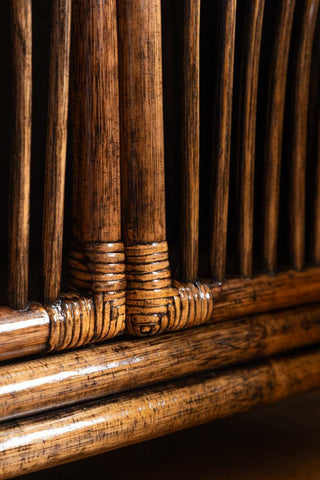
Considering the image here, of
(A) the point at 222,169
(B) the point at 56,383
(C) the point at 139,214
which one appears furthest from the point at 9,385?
(A) the point at 222,169

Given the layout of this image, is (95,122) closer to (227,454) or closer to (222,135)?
(222,135)

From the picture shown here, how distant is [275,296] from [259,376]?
10 cm

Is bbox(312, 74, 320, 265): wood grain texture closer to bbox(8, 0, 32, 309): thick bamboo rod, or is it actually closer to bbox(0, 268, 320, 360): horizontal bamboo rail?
bbox(0, 268, 320, 360): horizontal bamboo rail

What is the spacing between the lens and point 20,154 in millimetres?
631

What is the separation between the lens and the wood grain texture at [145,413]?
2.13 ft

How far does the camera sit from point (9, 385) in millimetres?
642

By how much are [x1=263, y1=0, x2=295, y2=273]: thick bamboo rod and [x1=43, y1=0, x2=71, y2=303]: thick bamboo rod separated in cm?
27

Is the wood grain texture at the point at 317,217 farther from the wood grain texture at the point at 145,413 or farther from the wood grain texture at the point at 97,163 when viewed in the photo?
the wood grain texture at the point at 97,163

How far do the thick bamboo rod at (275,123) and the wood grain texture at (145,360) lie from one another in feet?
0.27

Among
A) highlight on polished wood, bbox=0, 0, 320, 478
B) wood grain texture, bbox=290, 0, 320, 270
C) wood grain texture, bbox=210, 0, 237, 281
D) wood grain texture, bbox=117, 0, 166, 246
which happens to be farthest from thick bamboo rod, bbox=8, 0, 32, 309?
wood grain texture, bbox=290, 0, 320, 270

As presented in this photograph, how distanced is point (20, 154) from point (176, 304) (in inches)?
9.2

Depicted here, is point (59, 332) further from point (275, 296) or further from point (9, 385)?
point (275, 296)

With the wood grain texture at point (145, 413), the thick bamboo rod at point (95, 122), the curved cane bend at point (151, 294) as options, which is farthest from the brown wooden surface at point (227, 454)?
the thick bamboo rod at point (95, 122)

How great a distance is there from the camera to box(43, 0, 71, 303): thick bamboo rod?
0.64 m
